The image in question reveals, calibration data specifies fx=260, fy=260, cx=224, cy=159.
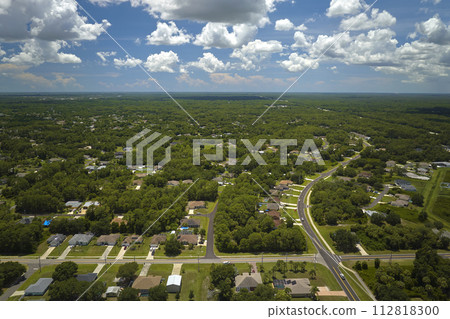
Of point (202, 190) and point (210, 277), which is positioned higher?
point (202, 190)

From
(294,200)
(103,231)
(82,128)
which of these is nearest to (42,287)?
(103,231)

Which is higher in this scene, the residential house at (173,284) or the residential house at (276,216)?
the residential house at (276,216)

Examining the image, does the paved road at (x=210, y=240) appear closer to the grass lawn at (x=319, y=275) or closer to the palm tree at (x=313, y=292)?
the grass lawn at (x=319, y=275)

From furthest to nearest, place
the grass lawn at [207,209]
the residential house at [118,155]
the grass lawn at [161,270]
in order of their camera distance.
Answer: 1. the residential house at [118,155]
2. the grass lawn at [207,209]
3. the grass lawn at [161,270]

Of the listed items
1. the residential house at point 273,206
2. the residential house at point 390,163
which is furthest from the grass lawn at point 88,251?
the residential house at point 390,163

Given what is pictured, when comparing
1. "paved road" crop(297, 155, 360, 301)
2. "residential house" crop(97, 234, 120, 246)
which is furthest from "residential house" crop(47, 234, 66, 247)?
"paved road" crop(297, 155, 360, 301)

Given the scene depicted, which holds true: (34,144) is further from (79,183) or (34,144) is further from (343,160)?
(343,160)

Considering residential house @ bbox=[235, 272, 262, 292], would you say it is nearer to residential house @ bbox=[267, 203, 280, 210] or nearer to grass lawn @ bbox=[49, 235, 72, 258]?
residential house @ bbox=[267, 203, 280, 210]
